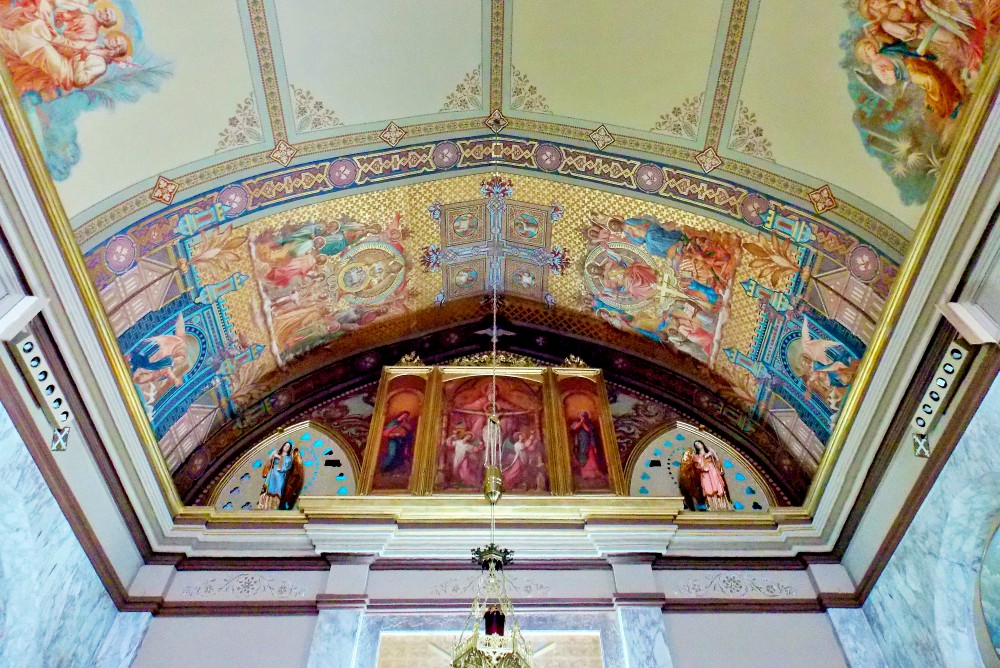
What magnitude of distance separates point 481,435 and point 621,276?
2.56m

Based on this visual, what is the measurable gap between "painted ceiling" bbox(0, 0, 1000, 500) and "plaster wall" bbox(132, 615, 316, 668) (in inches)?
80.2

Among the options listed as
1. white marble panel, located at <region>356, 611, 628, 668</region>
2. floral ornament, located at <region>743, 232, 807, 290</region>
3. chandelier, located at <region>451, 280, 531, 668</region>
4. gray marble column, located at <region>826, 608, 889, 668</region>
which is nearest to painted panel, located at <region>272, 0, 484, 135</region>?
floral ornament, located at <region>743, 232, 807, 290</region>

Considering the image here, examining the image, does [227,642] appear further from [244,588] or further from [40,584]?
[40,584]

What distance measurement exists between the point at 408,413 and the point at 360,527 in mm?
1772

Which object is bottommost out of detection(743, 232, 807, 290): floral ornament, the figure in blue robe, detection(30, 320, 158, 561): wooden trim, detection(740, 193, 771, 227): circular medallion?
detection(30, 320, 158, 561): wooden trim

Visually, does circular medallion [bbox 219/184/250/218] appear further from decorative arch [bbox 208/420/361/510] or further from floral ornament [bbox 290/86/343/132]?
decorative arch [bbox 208/420/361/510]

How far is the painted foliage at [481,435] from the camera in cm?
777

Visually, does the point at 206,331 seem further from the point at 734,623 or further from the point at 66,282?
the point at 734,623

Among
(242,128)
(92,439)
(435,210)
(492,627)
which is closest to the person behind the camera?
(492,627)

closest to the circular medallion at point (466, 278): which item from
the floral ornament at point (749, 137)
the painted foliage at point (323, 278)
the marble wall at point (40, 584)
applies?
the painted foliage at point (323, 278)

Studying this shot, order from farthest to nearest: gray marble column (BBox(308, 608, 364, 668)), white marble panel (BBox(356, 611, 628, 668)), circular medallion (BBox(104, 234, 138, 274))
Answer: circular medallion (BBox(104, 234, 138, 274)), white marble panel (BBox(356, 611, 628, 668)), gray marble column (BBox(308, 608, 364, 668))

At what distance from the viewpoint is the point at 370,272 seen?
29.4ft

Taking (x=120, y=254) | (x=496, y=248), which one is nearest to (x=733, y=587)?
(x=496, y=248)

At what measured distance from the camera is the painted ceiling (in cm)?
605
